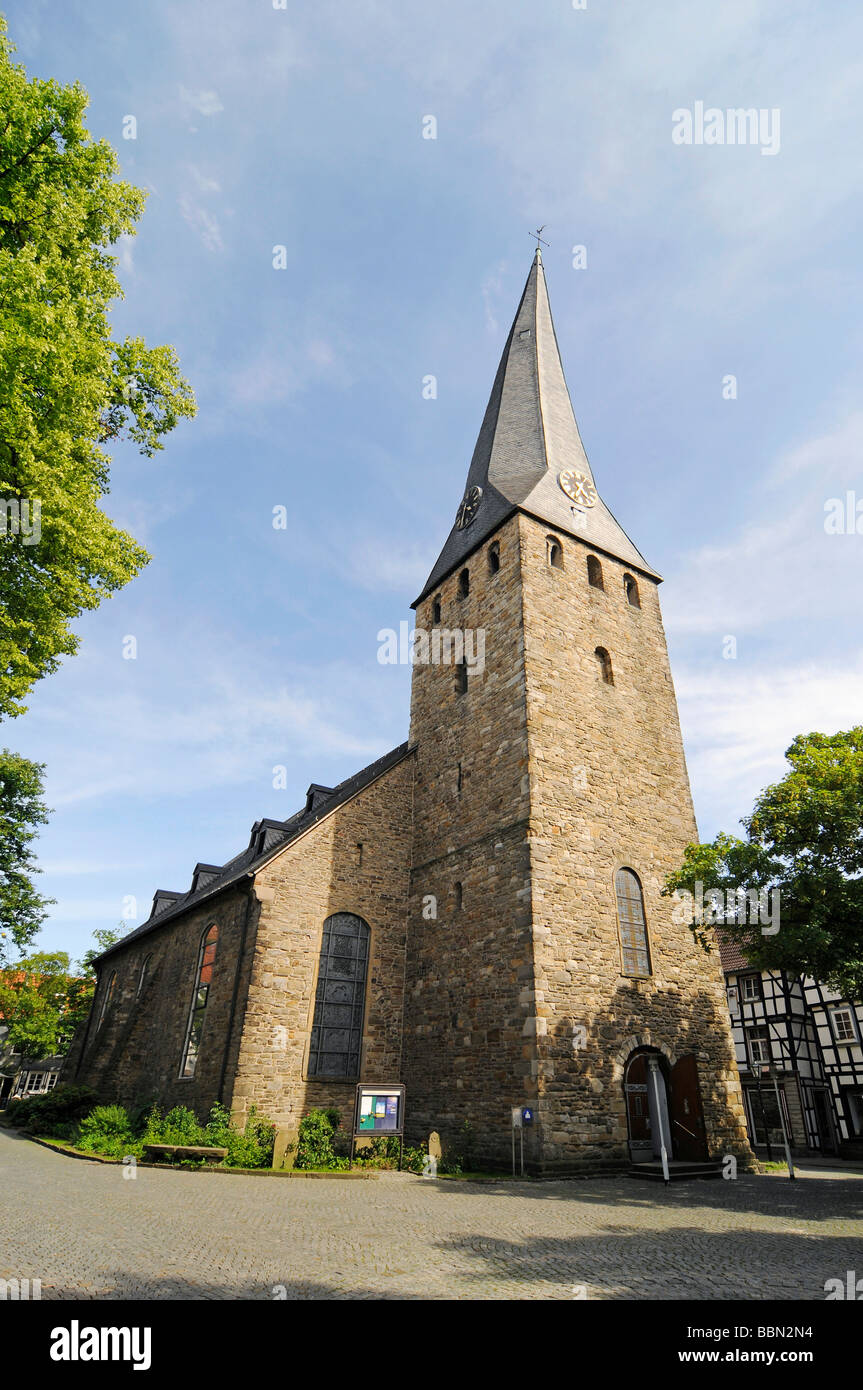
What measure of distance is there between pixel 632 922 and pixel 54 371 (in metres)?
14.9

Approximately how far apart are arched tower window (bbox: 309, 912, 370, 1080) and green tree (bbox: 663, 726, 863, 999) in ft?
26.9

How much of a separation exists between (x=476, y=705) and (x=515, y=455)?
9.44 m

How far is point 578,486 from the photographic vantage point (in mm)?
22766

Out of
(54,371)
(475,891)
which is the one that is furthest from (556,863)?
(54,371)

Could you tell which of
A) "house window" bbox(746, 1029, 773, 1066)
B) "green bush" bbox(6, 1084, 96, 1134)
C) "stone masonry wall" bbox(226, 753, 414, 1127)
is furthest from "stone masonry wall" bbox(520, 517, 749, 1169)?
"green bush" bbox(6, 1084, 96, 1134)

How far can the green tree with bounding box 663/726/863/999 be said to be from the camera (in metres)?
12.0

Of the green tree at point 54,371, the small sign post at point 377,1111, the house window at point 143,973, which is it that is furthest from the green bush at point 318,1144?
the house window at point 143,973

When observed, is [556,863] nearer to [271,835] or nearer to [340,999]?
[340,999]

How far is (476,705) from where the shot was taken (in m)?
18.8

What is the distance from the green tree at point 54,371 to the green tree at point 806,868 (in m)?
12.0

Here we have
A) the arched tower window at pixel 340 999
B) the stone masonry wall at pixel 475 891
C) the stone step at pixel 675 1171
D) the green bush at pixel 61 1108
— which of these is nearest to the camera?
the stone step at pixel 675 1171

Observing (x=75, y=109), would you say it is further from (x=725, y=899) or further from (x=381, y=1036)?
(x=381, y=1036)

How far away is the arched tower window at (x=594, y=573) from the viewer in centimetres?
2094

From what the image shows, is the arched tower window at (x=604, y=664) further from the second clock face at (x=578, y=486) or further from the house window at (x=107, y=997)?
the house window at (x=107, y=997)
